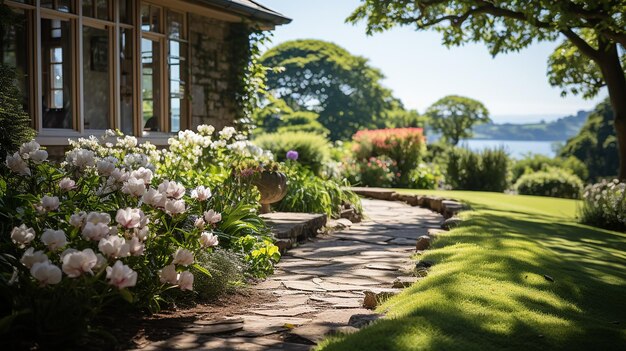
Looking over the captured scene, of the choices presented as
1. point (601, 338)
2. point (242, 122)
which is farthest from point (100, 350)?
point (242, 122)

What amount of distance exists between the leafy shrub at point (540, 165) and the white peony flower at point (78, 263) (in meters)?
23.2

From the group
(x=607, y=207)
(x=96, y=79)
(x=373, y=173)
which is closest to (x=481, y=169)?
(x=373, y=173)

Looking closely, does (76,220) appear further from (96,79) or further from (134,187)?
(96,79)

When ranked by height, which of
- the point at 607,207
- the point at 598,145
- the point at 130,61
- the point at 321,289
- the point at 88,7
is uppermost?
the point at 88,7

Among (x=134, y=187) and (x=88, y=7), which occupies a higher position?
(x=88, y=7)

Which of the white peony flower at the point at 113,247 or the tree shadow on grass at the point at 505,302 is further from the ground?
the white peony flower at the point at 113,247

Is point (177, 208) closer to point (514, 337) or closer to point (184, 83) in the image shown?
point (514, 337)

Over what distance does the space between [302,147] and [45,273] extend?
11731 millimetres

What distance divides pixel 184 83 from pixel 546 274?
685cm

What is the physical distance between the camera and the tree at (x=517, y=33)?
511 inches

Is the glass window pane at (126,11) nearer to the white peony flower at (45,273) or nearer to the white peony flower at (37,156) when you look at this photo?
the white peony flower at (37,156)

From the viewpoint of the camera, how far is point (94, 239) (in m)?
3.43

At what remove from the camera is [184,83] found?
34.4ft

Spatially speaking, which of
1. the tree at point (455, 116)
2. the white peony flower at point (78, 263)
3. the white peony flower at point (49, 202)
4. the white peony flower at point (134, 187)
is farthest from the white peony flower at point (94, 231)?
the tree at point (455, 116)
